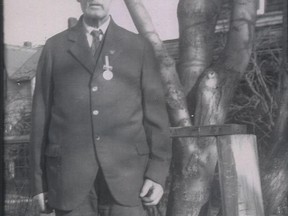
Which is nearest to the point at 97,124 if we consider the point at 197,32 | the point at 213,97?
the point at 213,97

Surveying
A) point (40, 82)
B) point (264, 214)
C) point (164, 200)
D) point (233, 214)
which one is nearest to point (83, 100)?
point (40, 82)

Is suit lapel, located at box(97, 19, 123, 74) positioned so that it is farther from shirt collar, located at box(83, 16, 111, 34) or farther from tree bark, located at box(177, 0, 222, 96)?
tree bark, located at box(177, 0, 222, 96)

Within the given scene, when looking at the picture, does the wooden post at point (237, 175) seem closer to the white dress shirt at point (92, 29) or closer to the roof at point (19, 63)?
the white dress shirt at point (92, 29)

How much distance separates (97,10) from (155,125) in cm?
59

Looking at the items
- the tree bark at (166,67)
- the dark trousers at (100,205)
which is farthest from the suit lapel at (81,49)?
the dark trousers at (100,205)

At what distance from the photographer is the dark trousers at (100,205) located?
1.82m

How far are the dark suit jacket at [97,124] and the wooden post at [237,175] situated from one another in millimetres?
257

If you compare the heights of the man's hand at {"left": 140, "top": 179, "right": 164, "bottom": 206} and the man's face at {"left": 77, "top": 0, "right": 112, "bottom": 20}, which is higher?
the man's face at {"left": 77, "top": 0, "right": 112, "bottom": 20}

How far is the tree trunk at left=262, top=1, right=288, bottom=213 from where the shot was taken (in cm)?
202

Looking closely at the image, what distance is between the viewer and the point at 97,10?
194cm

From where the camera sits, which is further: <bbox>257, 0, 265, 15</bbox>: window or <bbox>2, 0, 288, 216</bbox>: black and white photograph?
<bbox>257, 0, 265, 15</bbox>: window

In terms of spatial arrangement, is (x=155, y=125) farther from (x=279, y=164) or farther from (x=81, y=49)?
(x=279, y=164)

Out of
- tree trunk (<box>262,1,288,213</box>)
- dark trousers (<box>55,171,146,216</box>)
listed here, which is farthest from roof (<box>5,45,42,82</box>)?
tree trunk (<box>262,1,288,213</box>)

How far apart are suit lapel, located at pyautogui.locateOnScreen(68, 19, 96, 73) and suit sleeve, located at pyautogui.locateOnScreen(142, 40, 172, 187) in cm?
25
